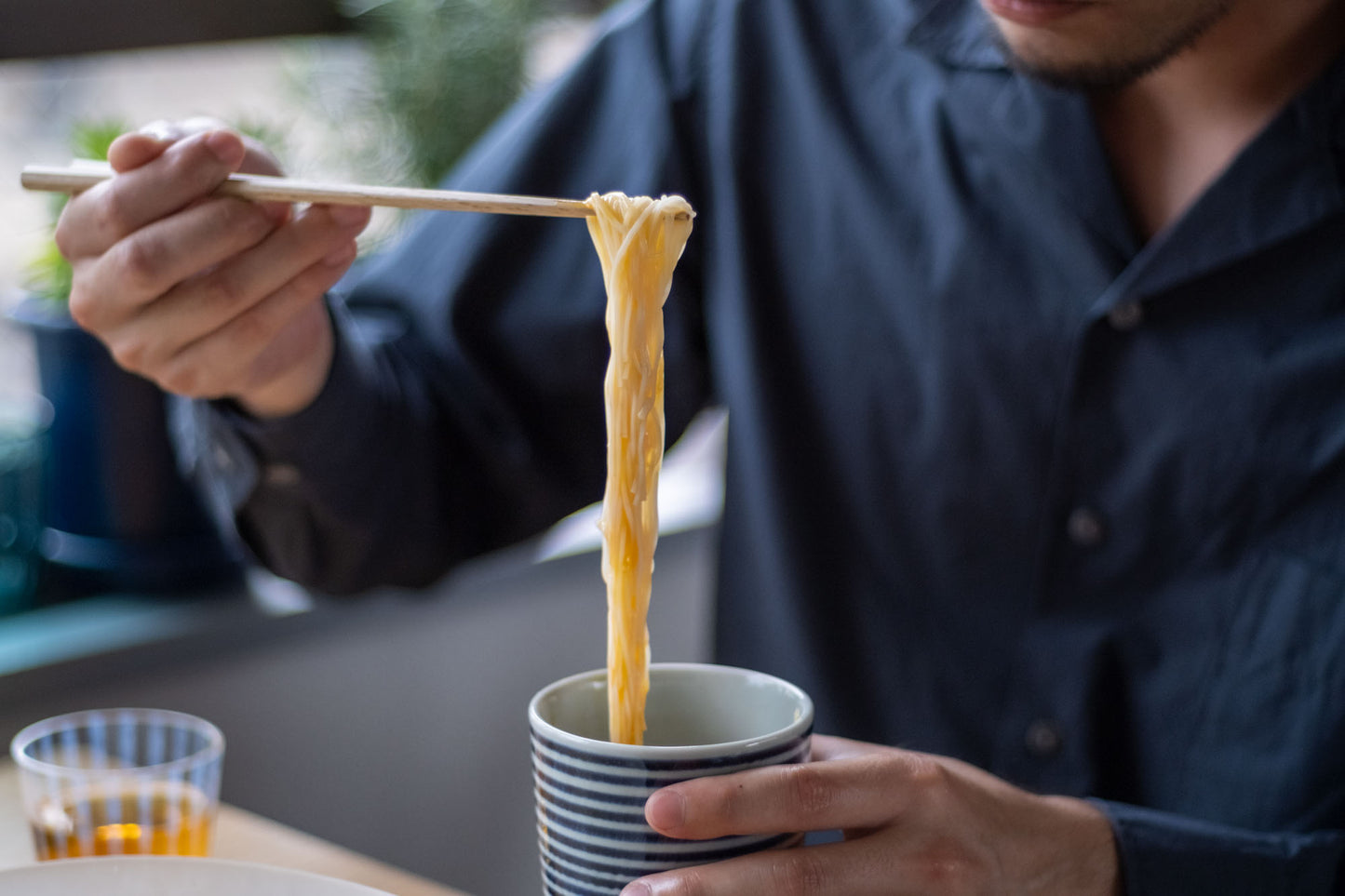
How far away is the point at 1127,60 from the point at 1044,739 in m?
0.53

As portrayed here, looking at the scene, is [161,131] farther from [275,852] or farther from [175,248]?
[275,852]

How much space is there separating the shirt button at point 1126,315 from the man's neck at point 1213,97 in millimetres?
78

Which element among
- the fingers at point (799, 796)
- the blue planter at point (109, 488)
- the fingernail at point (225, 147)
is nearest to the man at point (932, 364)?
the fingernail at point (225, 147)

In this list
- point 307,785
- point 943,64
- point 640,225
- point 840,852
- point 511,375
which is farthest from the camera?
point 307,785

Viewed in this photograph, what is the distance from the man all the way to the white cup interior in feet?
0.81

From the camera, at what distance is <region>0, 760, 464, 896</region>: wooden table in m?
0.85

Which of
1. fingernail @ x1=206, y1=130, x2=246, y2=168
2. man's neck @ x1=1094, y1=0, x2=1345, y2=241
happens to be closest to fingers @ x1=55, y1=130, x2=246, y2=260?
fingernail @ x1=206, y1=130, x2=246, y2=168

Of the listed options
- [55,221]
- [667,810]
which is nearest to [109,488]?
[55,221]

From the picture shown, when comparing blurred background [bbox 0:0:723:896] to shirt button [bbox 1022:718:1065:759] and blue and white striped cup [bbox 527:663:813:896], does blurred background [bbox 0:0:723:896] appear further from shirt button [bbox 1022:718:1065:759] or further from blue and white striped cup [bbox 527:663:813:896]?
blue and white striped cup [bbox 527:663:813:896]

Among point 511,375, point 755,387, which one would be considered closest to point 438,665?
point 511,375

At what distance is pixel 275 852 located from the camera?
0.89 meters

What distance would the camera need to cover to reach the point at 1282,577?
1.03 metres

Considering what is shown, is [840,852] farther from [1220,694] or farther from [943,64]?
[943,64]

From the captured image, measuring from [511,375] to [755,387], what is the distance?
0.23m
